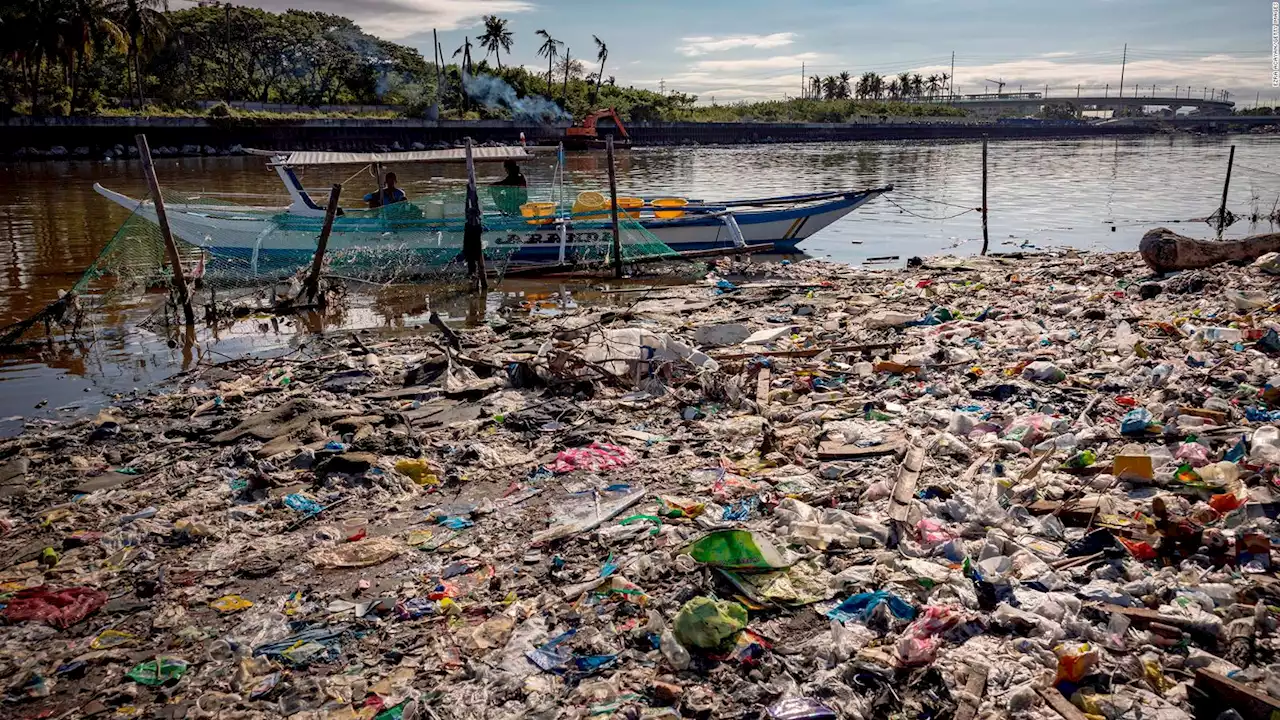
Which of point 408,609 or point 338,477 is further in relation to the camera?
point 338,477

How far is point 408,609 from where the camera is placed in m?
4.27

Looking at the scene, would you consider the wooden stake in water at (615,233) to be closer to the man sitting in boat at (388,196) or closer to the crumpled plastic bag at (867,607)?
the man sitting in boat at (388,196)

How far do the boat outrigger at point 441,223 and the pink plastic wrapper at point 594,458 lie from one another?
303 inches

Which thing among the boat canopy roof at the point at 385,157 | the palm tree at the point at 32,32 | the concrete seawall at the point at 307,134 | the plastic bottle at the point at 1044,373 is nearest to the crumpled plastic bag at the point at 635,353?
the plastic bottle at the point at 1044,373

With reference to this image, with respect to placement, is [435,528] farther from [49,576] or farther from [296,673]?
[49,576]

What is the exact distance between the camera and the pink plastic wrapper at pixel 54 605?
14.1ft

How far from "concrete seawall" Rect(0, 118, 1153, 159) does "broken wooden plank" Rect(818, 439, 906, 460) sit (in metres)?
49.9

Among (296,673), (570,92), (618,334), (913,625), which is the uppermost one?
(570,92)

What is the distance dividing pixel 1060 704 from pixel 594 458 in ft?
11.8

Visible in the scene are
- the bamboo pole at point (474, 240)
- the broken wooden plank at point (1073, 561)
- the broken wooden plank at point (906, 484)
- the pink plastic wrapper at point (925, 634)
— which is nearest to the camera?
the pink plastic wrapper at point (925, 634)

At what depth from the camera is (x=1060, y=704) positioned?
3.19 metres

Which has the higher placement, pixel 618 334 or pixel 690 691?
pixel 618 334

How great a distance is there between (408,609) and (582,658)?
41.4 inches

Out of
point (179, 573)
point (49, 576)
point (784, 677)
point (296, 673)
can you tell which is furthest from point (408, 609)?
point (49, 576)
